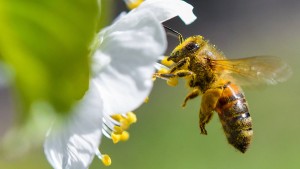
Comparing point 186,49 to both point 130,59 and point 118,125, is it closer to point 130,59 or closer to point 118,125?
point 118,125

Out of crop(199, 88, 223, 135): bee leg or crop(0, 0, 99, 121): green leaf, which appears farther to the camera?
crop(199, 88, 223, 135): bee leg

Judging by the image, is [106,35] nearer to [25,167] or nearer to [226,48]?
[25,167]

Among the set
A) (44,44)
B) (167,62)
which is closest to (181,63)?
(167,62)

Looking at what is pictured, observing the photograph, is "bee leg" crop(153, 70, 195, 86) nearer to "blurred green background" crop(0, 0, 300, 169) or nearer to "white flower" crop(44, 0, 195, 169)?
"white flower" crop(44, 0, 195, 169)

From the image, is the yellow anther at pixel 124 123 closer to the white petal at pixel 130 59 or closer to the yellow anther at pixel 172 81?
the yellow anther at pixel 172 81

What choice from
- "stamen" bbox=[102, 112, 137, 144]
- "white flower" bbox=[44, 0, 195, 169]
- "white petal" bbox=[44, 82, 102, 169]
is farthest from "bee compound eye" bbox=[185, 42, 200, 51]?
"white petal" bbox=[44, 82, 102, 169]

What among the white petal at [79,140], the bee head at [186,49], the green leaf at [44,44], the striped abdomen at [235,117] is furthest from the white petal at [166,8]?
the green leaf at [44,44]
